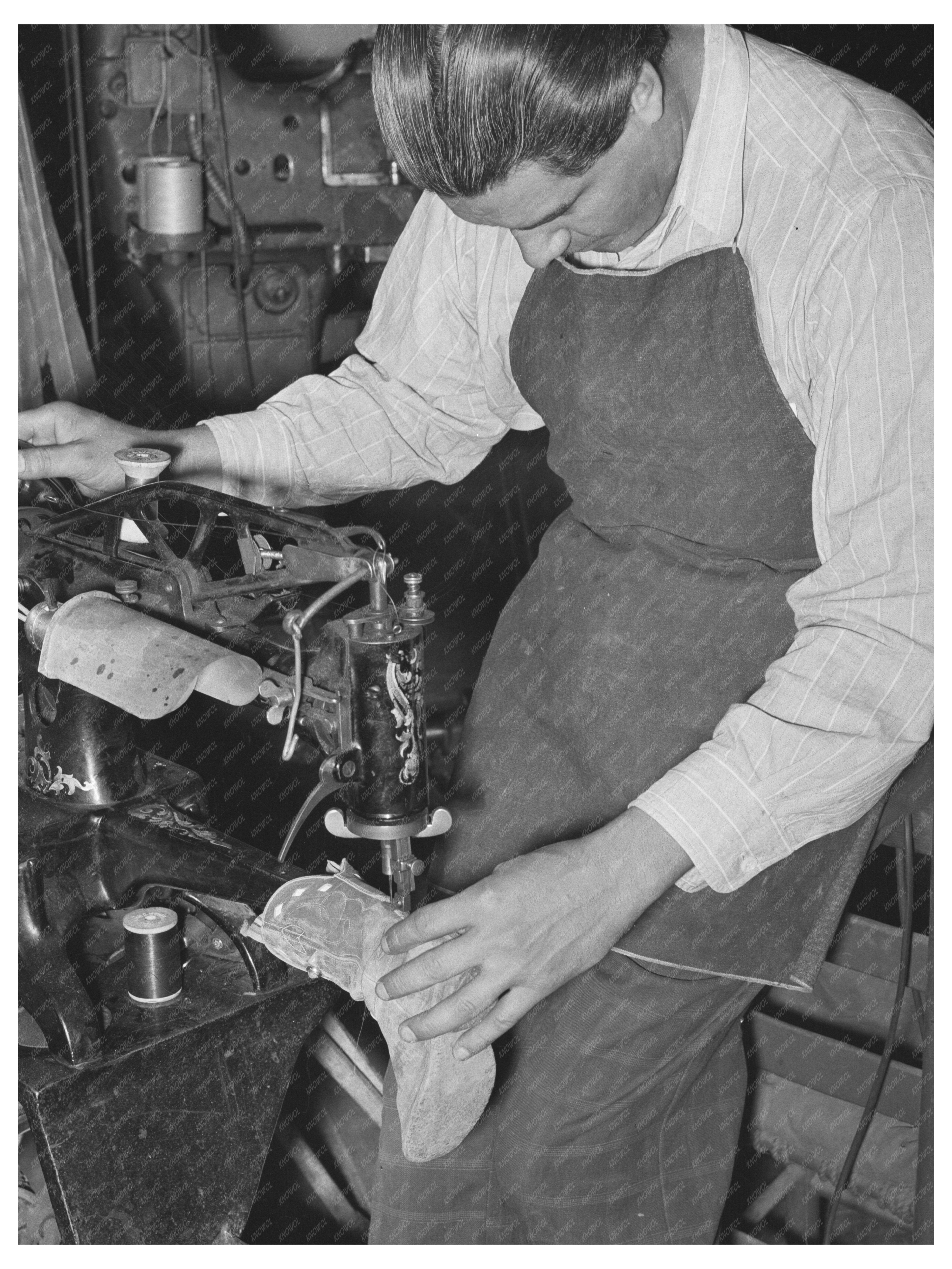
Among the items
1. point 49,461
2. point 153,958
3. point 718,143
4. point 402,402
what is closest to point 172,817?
point 153,958

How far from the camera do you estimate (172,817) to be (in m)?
1.34

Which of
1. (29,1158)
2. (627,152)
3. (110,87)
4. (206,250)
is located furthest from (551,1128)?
(110,87)

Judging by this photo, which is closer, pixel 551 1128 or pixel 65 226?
pixel 551 1128

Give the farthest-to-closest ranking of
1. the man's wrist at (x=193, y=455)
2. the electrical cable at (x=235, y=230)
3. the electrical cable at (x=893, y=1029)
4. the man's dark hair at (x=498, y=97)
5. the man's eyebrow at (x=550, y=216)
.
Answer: the electrical cable at (x=235, y=230) → the electrical cable at (x=893, y=1029) → the man's wrist at (x=193, y=455) → the man's eyebrow at (x=550, y=216) → the man's dark hair at (x=498, y=97)

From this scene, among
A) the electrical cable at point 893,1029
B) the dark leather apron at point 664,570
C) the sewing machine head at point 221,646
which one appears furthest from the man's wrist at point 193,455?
the electrical cable at point 893,1029

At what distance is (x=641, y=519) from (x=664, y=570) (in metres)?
0.06

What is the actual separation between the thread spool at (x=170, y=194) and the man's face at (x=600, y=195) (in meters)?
1.70

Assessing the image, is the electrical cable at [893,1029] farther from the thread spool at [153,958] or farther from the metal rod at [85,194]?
the metal rod at [85,194]

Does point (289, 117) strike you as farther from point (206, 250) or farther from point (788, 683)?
point (788, 683)

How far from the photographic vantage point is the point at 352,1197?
206 centimetres

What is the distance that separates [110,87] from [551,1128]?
89.4 inches

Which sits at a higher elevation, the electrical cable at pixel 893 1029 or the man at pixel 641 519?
the man at pixel 641 519

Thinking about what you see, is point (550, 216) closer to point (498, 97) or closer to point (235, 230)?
point (498, 97)

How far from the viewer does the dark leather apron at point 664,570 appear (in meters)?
1.28
